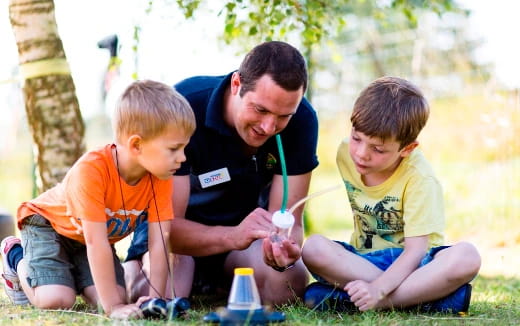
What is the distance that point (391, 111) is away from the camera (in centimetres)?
268

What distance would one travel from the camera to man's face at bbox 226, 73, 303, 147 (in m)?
→ 2.62

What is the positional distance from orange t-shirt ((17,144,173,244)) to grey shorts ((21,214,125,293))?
0.17ft

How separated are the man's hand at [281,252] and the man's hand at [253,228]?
0.23 ft

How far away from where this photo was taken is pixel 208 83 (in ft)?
10.2

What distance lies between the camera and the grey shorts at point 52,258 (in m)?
2.79

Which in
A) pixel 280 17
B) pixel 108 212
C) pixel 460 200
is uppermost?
pixel 280 17

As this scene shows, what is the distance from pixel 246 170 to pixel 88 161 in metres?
0.82

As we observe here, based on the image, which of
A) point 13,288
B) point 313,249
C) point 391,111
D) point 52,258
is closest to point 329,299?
point 313,249

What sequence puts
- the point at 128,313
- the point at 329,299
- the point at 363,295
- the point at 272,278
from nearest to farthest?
the point at 128,313
the point at 363,295
the point at 329,299
the point at 272,278

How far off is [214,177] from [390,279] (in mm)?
935

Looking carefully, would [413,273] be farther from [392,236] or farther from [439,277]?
[392,236]

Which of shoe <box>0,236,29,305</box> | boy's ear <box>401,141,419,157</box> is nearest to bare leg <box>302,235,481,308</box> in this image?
boy's ear <box>401,141,419,157</box>

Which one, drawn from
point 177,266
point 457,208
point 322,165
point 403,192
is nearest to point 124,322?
point 177,266

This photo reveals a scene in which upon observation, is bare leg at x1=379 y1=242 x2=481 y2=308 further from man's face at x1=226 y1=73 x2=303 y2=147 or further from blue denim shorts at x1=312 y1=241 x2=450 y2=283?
man's face at x1=226 y1=73 x2=303 y2=147
